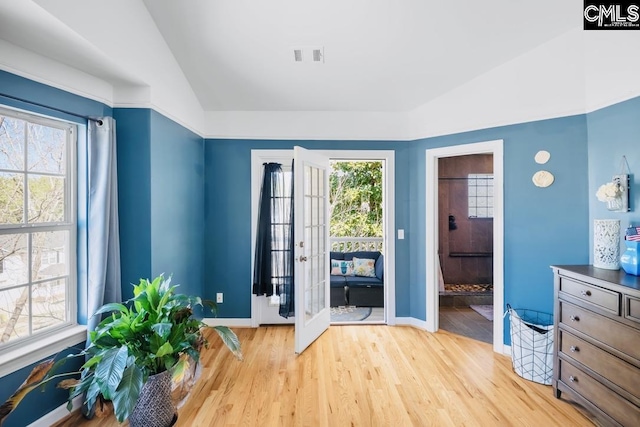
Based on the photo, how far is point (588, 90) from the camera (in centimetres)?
241

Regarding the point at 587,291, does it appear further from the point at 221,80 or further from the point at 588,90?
the point at 221,80

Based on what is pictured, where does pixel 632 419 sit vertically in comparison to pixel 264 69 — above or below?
below

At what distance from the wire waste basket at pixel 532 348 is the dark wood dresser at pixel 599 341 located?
17cm

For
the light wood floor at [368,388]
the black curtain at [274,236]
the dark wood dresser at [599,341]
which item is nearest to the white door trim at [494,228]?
the light wood floor at [368,388]

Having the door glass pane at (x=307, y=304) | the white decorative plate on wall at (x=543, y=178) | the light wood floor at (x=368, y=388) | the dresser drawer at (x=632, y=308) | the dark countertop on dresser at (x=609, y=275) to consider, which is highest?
the white decorative plate on wall at (x=543, y=178)

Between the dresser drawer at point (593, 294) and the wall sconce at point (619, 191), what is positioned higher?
the wall sconce at point (619, 191)

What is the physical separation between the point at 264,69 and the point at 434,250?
8.44 ft

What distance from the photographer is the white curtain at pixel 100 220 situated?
2104 millimetres

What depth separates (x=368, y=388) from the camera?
235 centimetres

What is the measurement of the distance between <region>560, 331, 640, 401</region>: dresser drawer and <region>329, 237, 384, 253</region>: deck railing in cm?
310

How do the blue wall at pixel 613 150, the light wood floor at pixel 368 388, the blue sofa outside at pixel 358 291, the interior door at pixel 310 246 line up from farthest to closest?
the blue sofa outside at pixel 358 291
the interior door at pixel 310 246
the blue wall at pixel 613 150
the light wood floor at pixel 368 388

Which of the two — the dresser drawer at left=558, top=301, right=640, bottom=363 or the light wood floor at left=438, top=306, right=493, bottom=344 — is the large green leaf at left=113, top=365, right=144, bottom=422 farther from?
the light wood floor at left=438, top=306, right=493, bottom=344

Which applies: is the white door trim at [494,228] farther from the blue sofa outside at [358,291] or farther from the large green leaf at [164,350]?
the large green leaf at [164,350]

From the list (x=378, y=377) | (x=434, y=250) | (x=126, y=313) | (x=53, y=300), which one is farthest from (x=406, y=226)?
(x=53, y=300)
